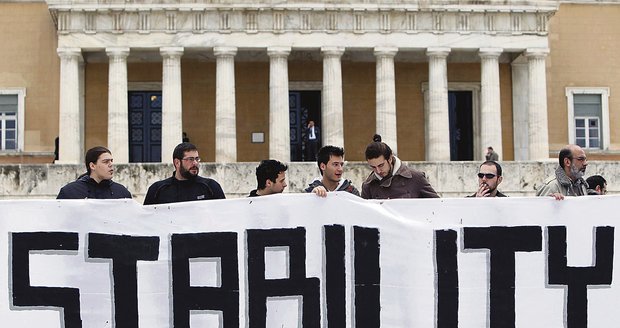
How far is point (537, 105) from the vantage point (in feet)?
114

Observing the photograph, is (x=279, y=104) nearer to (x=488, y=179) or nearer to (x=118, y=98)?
(x=118, y=98)

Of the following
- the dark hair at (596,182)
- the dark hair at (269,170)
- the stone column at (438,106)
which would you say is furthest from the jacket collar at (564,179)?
the stone column at (438,106)

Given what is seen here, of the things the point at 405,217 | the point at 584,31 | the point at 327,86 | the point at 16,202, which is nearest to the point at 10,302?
the point at 16,202

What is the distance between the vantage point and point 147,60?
3653cm

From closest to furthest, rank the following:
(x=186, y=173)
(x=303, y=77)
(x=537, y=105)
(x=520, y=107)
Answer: (x=186, y=173), (x=537, y=105), (x=520, y=107), (x=303, y=77)

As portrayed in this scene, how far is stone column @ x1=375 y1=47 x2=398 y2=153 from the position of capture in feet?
112

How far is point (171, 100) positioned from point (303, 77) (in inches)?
227

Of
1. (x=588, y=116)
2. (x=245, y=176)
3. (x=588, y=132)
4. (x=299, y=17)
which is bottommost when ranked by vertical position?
(x=245, y=176)

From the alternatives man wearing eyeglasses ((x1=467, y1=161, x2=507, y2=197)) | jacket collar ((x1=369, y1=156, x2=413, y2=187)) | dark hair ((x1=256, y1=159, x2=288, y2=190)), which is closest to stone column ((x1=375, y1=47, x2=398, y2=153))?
man wearing eyeglasses ((x1=467, y1=161, x2=507, y2=197))

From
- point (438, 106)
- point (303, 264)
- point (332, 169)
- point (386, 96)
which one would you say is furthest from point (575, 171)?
point (438, 106)

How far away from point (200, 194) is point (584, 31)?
31509 mm

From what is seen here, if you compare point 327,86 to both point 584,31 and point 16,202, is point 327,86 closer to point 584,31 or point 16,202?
point 584,31

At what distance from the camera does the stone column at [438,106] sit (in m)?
34.3

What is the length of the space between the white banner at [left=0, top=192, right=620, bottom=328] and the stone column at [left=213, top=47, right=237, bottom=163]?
2589cm
